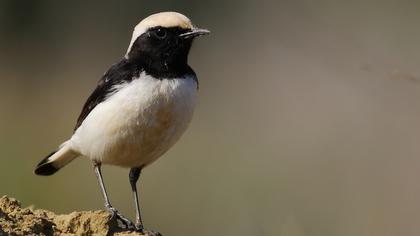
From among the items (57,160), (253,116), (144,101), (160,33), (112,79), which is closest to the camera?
(144,101)

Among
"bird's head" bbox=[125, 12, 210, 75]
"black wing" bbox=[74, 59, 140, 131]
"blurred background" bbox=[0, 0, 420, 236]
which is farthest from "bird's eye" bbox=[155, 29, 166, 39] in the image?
"blurred background" bbox=[0, 0, 420, 236]

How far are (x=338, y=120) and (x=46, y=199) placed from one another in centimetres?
521

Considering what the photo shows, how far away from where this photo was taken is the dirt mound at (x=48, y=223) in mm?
7410

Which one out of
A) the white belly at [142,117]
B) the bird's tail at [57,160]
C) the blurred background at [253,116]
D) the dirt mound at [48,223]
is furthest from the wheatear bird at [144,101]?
the blurred background at [253,116]

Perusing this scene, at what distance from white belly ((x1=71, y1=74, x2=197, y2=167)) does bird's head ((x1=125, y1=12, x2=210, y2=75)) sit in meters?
0.22

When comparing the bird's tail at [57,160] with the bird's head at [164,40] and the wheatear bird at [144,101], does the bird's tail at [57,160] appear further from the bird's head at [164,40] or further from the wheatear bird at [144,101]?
the bird's head at [164,40]

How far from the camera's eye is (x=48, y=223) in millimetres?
7711

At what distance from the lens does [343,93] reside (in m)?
18.2

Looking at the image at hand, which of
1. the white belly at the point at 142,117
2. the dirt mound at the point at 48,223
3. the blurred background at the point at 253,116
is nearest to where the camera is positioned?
the dirt mound at the point at 48,223

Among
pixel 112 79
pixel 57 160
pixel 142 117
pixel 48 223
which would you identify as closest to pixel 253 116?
pixel 57 160

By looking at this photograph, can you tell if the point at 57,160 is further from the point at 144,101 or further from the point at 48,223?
the point at 48,223

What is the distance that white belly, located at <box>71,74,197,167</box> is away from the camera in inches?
361

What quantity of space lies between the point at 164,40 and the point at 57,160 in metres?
1.73

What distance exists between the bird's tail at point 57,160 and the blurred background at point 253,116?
64.7 inches
